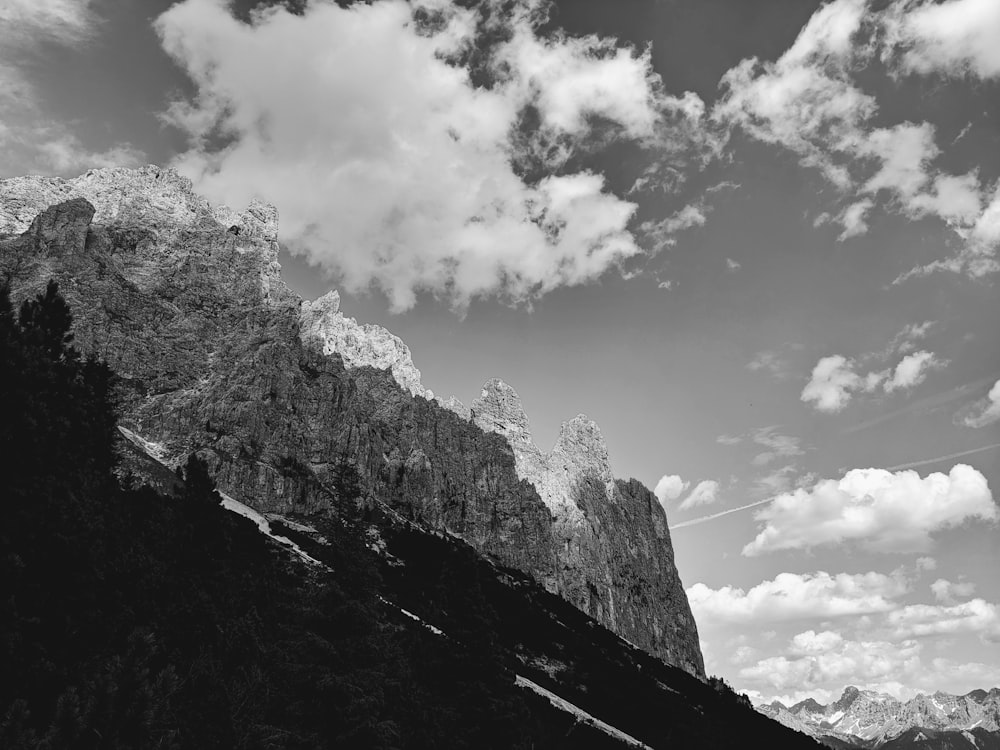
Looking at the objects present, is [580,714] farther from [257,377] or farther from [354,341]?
[354,341]

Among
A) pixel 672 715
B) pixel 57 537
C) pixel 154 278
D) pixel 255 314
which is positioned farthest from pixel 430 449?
pixel 57 537

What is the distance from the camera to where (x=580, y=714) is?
61.1 meters

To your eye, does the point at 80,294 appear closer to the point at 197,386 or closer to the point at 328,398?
the point at 197,386

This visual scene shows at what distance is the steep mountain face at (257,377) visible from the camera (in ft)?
392

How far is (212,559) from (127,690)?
812 inches

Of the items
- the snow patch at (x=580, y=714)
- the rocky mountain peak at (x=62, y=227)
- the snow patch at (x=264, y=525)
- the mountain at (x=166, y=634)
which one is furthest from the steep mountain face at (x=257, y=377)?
the mountain at (x=166, y=634)

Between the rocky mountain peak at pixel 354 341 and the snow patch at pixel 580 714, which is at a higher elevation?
the rocky mountain peak at pixel 354 341

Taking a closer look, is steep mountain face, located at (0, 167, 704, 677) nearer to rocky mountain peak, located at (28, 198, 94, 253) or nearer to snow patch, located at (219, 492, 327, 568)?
rocky mountain peak, located at (28, 198, 94, 253)

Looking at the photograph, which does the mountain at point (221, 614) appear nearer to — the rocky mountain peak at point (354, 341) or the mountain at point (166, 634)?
the mountain at point (166, 634)

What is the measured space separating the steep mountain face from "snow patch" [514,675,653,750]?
63886 millimetres

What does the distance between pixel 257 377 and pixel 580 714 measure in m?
91.3

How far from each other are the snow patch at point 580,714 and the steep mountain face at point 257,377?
210 feet

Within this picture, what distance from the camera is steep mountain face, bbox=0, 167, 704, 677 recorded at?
392ft

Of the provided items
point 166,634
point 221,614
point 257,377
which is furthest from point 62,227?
point 166,634
